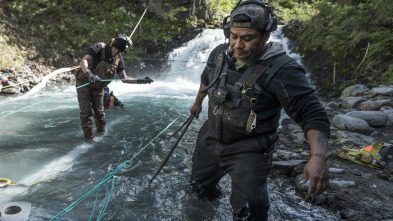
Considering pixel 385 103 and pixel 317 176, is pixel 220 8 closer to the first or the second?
pixel 385 103

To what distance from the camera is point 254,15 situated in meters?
2.19

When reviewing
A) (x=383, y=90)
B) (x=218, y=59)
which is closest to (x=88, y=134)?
(x=218, y=59)

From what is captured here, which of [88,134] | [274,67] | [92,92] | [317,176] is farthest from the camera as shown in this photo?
[88,134]

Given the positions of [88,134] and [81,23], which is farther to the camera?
[81,23]

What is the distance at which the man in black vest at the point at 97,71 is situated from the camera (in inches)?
190

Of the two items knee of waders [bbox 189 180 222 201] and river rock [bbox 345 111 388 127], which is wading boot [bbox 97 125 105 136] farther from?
river rock [bbox 345 111 388 127]

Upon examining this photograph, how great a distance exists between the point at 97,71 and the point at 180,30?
11.9 meters

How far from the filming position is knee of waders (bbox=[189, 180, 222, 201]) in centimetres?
317

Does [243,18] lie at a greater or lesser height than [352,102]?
greater

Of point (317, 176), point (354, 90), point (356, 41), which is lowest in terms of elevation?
point (354, 90)

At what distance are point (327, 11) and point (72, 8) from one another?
1398 centimetres

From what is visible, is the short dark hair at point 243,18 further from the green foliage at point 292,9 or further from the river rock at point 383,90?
the green foliage at point 292,9

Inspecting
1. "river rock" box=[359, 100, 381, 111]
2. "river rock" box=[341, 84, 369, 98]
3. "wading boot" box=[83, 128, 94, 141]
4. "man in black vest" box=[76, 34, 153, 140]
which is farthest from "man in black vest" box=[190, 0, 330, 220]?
"river rock" box=[341, 84, 369, 98]

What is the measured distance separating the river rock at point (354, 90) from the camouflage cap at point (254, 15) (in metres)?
7.43
